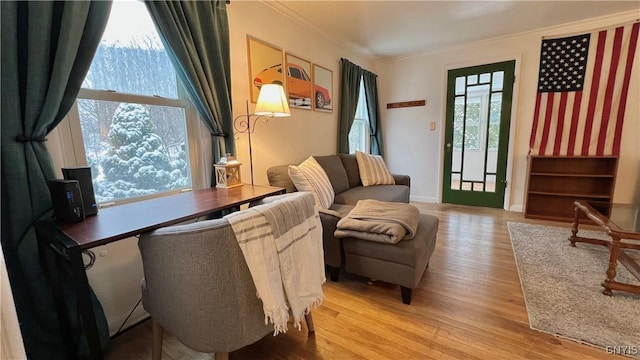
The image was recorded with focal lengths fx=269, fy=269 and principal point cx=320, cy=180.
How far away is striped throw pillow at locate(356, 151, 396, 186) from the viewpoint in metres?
3.37

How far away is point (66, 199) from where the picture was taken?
3.70 feet

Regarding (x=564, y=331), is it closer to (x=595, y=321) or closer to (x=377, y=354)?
(x=595, y=321)

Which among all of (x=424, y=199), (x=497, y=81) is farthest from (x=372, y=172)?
(x=497, y=81)

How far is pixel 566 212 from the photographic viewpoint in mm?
3404

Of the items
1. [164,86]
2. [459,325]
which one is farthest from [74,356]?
[459,325]

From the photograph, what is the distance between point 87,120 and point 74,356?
1149 mm

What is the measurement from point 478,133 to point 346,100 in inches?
79.1

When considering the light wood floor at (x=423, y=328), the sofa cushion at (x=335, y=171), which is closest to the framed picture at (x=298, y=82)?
the sofa cushion at (x=335, y=171)

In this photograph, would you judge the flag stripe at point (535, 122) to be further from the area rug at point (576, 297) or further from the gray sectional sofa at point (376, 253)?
the gray sectional sofa at point (376, 253)

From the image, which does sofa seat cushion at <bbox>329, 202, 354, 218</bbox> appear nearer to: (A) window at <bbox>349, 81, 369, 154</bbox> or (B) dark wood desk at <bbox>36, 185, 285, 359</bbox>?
(B) dark wood desk at <bbox>36, 185, 285, 359</bbox>

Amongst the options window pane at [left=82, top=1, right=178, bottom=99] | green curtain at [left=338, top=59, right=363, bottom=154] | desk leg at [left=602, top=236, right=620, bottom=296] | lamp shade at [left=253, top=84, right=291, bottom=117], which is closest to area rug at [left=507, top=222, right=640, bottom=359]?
desk leg at [left=602, top=236, right=620, bottom=296]

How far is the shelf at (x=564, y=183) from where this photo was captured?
10.6ft

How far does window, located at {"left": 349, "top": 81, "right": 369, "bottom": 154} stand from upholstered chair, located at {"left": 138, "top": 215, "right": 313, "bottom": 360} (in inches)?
131

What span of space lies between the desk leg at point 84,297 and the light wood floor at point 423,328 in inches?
20.9
